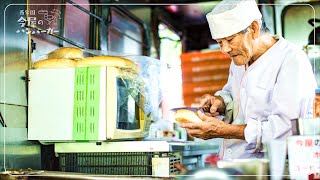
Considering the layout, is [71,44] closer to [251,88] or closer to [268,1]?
[251,88]

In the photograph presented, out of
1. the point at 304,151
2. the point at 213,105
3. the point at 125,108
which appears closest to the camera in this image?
the point at 304,151

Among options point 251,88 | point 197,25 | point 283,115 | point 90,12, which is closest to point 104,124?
point 251,88

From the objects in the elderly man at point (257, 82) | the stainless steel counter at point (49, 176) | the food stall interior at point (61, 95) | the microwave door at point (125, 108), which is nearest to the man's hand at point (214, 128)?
the elderly man at point (257, 82)

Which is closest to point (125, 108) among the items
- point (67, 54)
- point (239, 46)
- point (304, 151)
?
point (67, 54)

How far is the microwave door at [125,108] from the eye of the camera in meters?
2.22

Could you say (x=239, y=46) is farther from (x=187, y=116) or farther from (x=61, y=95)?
(x=61, y=95)

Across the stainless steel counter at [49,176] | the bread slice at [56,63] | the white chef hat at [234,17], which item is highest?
the white chef hat at [234,17]

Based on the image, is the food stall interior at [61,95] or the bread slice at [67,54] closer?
the food stall interior at [61,95]

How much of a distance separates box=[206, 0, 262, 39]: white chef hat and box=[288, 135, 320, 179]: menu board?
2.24 feet

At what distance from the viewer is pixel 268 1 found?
4.33m

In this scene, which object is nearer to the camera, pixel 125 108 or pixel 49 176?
pixel 49 176

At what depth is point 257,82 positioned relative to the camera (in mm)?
1985

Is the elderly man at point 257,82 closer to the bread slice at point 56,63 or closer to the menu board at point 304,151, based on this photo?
the menu board at point 304,151

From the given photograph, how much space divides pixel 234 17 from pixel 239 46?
0.13 m
